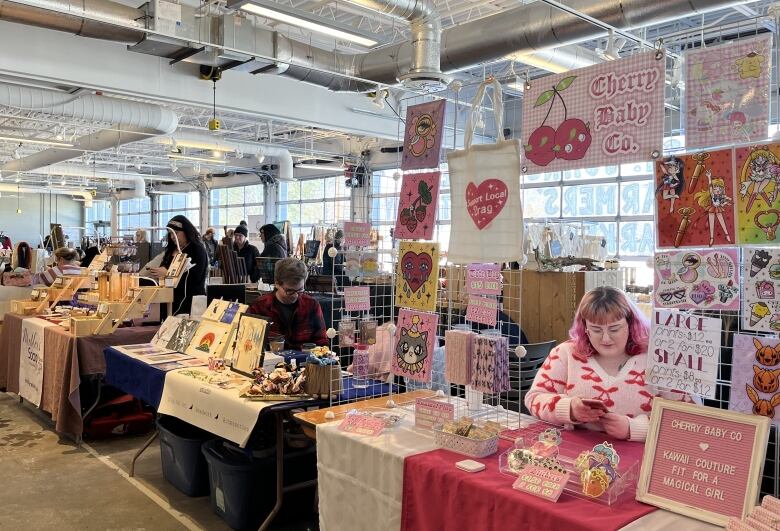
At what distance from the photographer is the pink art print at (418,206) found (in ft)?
7.64

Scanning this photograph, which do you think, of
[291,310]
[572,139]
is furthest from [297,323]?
[572,139]

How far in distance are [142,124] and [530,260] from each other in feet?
24.0

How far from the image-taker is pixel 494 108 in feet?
6.97

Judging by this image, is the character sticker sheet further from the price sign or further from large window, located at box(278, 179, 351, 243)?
large window, located at box(278, 179, 351, 243)

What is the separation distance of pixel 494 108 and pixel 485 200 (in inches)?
11.8

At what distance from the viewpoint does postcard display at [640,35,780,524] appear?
154cm

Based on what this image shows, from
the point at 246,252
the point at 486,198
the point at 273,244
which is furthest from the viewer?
the point at 246,252

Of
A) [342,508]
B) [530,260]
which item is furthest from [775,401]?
[530,260]

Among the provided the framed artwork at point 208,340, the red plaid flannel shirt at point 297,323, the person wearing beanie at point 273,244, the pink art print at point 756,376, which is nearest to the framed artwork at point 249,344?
the framed artwork at point 208,340

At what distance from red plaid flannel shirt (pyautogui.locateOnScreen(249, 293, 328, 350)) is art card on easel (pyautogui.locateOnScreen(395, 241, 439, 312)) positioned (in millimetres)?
1645

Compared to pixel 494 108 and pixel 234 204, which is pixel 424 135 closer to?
pixel 494 108

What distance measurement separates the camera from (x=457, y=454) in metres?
2.01

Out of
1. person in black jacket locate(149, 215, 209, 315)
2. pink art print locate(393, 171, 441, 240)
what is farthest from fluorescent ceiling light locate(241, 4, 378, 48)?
pink art print locate(393, 171, 441, 240)

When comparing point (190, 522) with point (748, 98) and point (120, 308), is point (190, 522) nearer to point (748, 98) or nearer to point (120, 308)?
point (120, 308)
